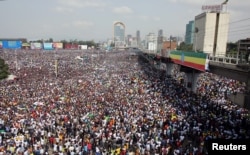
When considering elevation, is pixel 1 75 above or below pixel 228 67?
below

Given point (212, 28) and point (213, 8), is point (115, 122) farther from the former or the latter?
point (212, 28)

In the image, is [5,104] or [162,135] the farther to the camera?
[5,104]

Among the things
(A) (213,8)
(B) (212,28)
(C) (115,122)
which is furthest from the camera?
(B) (212,28)

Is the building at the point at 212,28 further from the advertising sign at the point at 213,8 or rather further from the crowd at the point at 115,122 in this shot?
the crowd at the point at 115,122

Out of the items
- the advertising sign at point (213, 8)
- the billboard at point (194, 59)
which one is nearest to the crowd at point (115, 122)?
the billboard at point (194, 59)

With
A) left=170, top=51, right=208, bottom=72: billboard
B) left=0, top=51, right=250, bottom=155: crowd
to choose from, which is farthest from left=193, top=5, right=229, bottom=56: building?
left=0, top=51, right=250, bottom=155: crowd

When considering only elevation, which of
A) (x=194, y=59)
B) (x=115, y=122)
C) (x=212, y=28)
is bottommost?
(x=115, y=122)

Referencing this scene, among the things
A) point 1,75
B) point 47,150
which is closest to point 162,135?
point 47,150

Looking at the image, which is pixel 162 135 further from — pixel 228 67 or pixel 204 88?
pixel 204 88

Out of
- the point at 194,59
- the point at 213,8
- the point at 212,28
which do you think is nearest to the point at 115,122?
the point at 194,59
